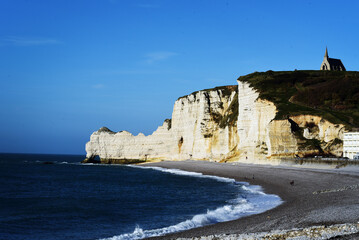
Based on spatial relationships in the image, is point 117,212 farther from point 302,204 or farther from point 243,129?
point 243,129

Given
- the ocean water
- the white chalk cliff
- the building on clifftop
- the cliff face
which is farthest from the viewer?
the building on clifftop

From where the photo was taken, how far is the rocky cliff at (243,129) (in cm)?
4647

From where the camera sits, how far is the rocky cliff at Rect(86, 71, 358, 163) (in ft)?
152

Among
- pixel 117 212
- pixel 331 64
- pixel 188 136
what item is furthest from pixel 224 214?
pixel 331 64

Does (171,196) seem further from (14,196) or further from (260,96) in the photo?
→ (260,96)

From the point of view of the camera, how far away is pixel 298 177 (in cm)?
3231

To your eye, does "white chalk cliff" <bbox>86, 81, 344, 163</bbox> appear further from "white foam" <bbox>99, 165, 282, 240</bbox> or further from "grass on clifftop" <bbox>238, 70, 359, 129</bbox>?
"white foam" <bbox>99, 165, 282, 240</bbox>

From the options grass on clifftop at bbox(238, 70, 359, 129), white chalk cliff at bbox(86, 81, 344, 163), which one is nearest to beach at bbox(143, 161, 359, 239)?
white chalk cliff at bbox(86, 81, 344, 163)

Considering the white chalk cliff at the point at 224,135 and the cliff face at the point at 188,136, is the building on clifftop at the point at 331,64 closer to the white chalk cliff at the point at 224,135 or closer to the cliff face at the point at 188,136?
the cliff face at the point at 188,136

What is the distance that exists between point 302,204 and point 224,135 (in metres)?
48.3

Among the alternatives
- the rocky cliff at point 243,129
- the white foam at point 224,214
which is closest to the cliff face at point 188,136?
the rocky cliff at point 243,129

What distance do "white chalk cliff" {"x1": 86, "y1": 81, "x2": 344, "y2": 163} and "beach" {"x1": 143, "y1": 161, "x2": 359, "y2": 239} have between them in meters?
9.83

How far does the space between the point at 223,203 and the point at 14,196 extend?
53.6ft

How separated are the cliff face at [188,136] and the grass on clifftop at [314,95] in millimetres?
8719
